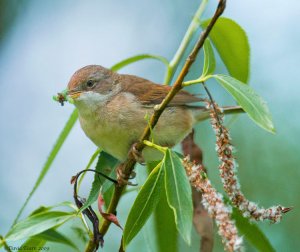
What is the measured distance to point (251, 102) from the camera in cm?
184

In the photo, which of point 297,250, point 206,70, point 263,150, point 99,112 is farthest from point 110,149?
point 263,150

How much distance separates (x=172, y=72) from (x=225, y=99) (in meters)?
2.69

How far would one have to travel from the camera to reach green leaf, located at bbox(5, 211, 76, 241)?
7.56ft

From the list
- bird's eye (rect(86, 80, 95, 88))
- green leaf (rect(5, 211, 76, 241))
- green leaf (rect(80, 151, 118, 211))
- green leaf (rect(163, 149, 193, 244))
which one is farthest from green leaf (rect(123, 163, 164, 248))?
bird's eye (rect(86, 80, 95, 88))

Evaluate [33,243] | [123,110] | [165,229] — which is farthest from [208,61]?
[123,110]

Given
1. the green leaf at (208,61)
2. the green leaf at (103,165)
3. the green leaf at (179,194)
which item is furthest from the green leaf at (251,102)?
the green leaf at (103,165)

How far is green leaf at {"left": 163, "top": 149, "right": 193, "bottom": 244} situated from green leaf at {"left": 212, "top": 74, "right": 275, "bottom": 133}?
263 millimetres

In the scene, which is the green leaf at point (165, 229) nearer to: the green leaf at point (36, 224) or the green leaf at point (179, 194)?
the green leaf at point (36, 224)

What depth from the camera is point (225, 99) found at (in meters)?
5.58

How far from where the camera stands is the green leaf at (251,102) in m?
1.75

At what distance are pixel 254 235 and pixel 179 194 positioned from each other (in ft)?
3.22

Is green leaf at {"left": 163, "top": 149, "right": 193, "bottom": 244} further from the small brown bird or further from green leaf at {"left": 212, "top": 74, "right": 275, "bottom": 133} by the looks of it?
the small brown bird

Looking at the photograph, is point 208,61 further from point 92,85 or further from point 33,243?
point 92,85

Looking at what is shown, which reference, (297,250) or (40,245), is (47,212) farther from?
(297,250)
